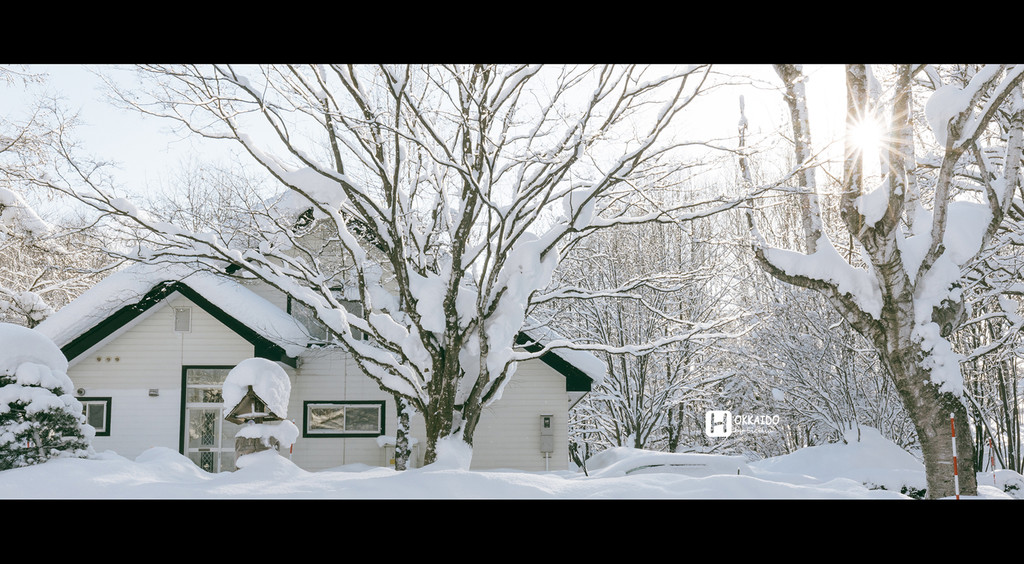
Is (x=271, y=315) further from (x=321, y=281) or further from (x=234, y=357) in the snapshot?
(x=321, y=281)

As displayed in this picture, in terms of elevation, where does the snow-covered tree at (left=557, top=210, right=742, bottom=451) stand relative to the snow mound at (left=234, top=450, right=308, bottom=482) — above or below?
above

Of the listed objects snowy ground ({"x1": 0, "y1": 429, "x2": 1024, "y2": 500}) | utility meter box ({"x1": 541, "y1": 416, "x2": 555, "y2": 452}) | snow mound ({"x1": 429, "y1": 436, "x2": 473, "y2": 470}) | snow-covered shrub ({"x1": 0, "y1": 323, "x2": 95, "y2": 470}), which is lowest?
utility meter box ({"x1": 541, "y1": 416, "x2": 555, "y2": 452})

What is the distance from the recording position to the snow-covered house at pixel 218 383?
1471 centimetres

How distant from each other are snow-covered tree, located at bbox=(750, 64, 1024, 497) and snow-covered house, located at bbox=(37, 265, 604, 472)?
23.0ft

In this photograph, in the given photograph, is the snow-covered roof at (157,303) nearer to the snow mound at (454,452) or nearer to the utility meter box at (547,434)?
the utility meter box at (547,434)

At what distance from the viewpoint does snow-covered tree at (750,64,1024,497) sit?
26.1ft

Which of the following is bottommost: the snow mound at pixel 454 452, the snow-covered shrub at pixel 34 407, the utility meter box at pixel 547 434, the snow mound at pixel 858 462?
the snow mound at pixel 858 462

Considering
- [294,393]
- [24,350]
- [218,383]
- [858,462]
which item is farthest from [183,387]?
[858,462]

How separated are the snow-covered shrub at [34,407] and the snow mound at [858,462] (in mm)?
10412

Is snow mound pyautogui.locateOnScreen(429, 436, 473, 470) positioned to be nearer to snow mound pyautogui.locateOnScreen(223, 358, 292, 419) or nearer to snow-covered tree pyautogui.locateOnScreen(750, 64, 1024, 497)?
snow mound pyautogui.locateOnScreen(223, 358, 292, 419)

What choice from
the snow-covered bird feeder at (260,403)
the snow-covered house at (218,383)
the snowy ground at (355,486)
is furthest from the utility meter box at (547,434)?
the snowy ground at (355,486)

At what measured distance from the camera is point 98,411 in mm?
14930

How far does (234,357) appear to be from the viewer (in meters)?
15.1

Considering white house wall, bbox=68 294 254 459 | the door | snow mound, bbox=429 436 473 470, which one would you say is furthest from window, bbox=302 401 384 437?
snow mound, bbox=429 436 473 470
